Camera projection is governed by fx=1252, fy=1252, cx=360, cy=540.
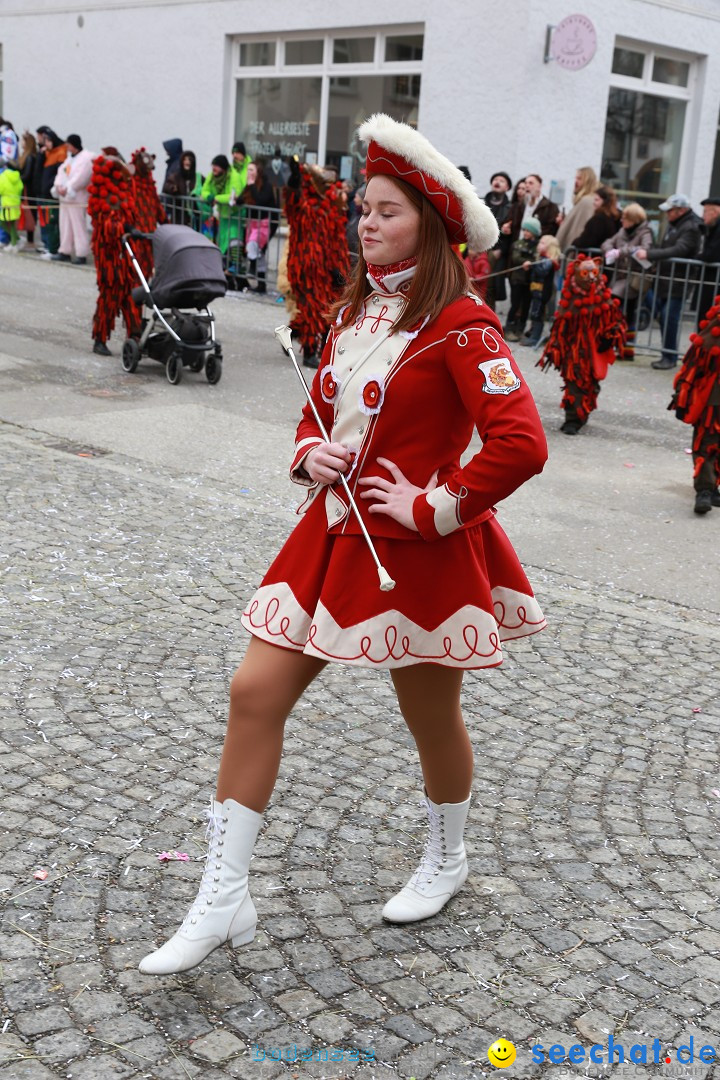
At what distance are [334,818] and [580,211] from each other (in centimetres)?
1212

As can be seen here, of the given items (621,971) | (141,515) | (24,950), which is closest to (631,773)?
(621,971)

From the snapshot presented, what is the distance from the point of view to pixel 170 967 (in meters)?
2.83

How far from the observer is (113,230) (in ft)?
36.5

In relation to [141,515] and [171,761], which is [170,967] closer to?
[171,761]

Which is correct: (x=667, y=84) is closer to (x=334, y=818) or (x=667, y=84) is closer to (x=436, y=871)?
(x=334, y=818)

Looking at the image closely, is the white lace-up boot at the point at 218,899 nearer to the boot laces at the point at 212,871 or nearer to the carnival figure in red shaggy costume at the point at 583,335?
the boot laces at the point at 212,871

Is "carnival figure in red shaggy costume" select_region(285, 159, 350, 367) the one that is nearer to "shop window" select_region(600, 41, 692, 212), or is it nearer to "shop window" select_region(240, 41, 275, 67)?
"shop window" select_region(600, 41, 692, 212)

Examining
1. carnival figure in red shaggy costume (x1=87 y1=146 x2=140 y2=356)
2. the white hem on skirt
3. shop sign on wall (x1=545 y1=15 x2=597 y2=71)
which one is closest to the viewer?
the white hem on skirt

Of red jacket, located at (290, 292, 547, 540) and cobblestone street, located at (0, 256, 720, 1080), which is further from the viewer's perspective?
cobblestone street, located at (0, 256, 720, 1080)

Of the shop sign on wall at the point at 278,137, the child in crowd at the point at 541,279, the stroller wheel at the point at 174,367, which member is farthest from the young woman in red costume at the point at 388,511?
the shop sign on wall at the point at 278,137

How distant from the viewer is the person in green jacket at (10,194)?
20.5m

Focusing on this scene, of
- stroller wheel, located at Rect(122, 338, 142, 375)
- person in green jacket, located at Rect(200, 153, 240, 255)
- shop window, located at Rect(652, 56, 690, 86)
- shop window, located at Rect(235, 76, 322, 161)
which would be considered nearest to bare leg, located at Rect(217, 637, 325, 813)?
stroller wheel, located at Rect(122, 338, 142, 375)

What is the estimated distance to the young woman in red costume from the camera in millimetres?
2818

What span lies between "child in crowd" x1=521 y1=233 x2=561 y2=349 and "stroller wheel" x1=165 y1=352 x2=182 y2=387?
467 cm
